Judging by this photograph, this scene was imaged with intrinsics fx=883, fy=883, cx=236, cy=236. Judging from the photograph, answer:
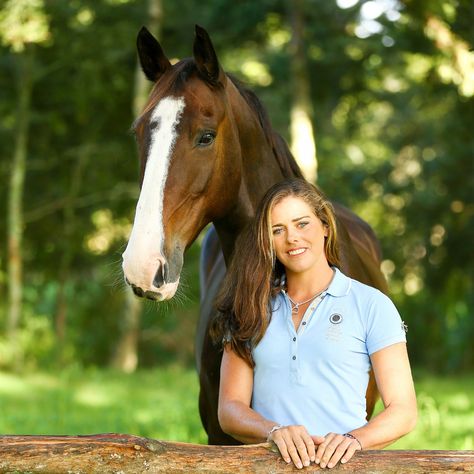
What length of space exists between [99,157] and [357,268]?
1166 centimetres

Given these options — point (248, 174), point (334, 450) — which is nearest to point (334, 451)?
point (334, 450)

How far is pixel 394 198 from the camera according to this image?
17109 mm

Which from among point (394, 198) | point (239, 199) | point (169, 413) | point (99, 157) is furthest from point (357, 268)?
point (394, 198)

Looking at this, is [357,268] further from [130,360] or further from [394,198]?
[394,198]

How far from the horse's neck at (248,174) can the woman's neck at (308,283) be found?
92cm

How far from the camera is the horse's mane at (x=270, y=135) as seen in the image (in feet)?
13.8

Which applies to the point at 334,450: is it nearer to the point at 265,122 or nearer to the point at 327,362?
the point at 327,362

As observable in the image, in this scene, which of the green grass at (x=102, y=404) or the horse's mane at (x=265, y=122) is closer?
the horse's mane at (x=265, y=122)

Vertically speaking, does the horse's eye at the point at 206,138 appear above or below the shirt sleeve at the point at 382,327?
above

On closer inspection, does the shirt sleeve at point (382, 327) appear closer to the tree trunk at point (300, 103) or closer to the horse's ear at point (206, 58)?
the horse's ear at point (206, 58)

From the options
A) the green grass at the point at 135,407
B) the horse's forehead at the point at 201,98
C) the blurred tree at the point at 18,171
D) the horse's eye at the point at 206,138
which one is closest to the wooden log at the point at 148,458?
the horse's eye at the point at 206,138

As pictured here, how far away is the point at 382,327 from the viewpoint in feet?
9.64

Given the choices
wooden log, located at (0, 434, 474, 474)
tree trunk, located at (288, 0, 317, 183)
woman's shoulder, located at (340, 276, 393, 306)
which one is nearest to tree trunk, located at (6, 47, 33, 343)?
tree trunk, located at (288, 0, 317, 183)

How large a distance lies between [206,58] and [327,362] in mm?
1479
